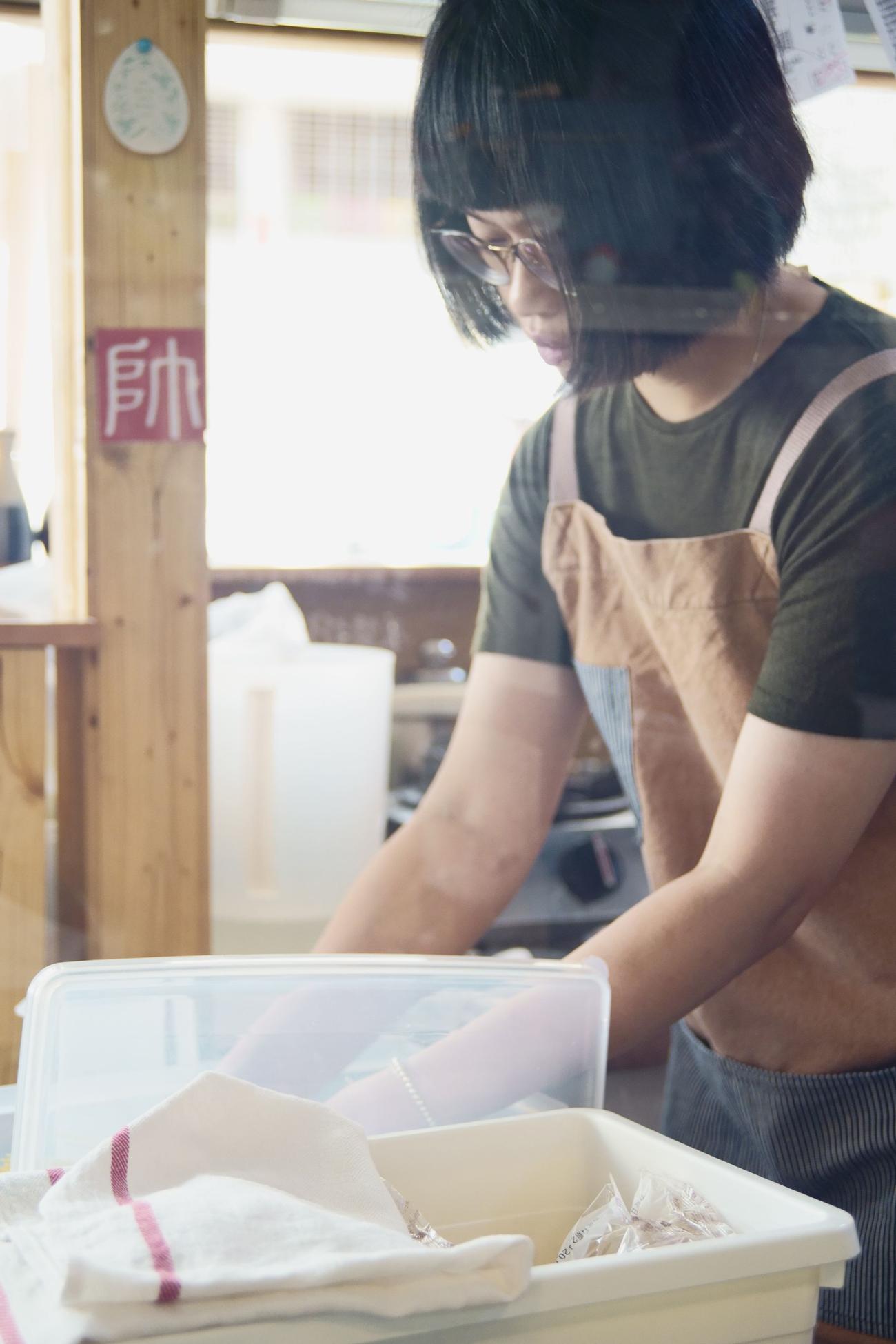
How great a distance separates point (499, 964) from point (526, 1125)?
0.36ft

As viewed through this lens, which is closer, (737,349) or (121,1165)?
(121,1165)

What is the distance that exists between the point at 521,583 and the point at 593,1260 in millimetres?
522

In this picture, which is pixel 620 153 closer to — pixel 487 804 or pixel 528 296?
pixel 528 296

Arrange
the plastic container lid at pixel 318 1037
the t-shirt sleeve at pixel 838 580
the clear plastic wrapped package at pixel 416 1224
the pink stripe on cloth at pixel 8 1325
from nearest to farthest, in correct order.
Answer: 1. the pink stripe on cloth at pixel 8 1325
2. the clear plastic wrapped package at pixel 416 1224
3. the plastic container lid at pixel 318 1037
4. the t-shirt sleeve at pixel 838 580

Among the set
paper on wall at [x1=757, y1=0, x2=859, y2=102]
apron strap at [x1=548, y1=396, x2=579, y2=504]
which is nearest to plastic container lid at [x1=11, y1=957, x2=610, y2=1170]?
apron strap at [x1=548, y1=396, x2=579, y2=504]

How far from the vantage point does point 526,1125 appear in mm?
630

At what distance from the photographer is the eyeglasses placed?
0.79m

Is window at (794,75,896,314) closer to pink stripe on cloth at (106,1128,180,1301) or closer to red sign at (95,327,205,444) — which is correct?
red sign at (95,327,205,444)

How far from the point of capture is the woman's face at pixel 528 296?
778mm

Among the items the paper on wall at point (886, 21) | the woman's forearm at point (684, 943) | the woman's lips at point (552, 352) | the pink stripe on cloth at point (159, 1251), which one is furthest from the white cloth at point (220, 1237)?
the paper on wall at point (886, 21)

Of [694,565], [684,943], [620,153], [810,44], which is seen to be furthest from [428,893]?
[810,44]

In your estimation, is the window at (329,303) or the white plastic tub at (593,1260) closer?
the white plastic tub at (593,1260)

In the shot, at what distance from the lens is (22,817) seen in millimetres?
813

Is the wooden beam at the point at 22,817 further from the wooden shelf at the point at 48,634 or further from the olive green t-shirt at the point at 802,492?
the olive green t-shirt at the point at 802,492
